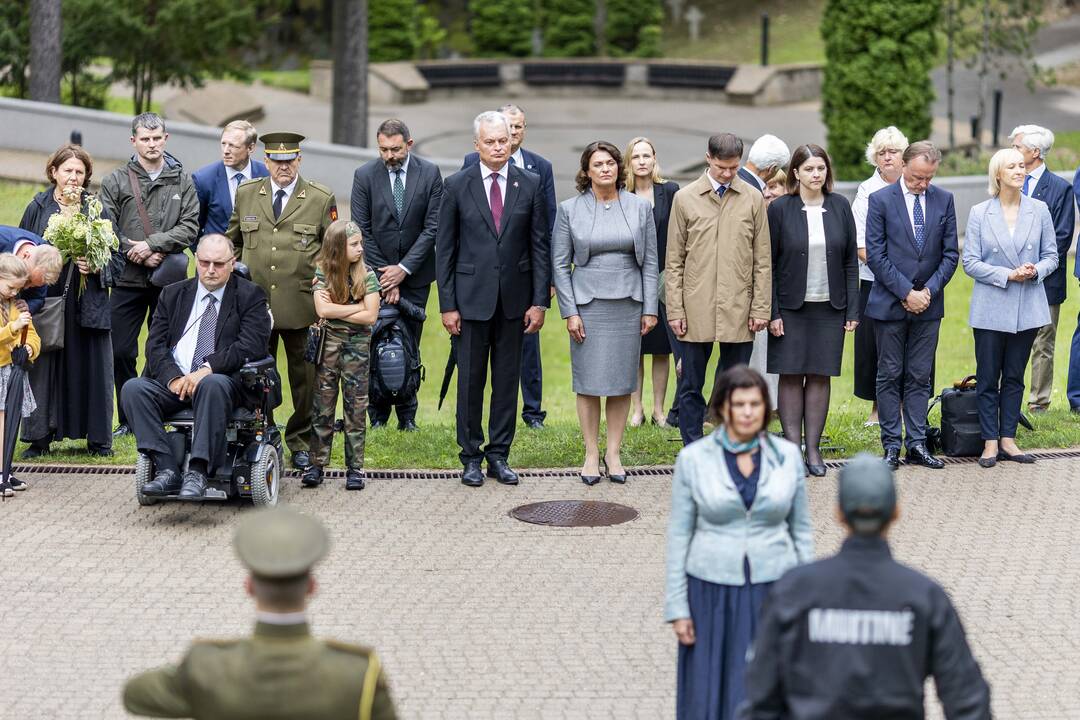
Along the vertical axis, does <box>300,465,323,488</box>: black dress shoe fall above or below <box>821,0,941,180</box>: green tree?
below

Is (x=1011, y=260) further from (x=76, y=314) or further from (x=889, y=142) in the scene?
(x=76, y=314)

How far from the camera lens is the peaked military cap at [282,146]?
11562 millimetres

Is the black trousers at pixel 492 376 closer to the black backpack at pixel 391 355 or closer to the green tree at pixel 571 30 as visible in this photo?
the black backpack at pixel 391 355

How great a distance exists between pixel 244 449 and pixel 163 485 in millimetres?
578

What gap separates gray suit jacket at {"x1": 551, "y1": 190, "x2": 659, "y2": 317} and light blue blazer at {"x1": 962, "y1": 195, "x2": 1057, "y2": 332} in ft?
7.91

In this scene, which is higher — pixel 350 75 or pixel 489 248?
pixel 350 75

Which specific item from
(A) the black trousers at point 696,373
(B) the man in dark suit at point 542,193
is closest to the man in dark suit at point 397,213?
(B) the man in dark suit at point 542,193

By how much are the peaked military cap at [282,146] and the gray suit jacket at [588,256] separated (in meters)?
1.92

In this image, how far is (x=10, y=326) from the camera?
1079 centimetres

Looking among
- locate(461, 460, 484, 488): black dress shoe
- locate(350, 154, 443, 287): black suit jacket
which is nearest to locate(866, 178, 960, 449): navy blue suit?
locate(461, 460, 484, 488): black dress shoe

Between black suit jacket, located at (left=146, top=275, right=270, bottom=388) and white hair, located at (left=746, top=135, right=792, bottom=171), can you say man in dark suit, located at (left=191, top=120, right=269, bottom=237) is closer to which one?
black suit jacket, located at (left=146, top=275, right=270, bottom=388)

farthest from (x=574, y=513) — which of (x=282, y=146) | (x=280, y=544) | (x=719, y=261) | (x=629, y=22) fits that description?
(x=629, y=22)

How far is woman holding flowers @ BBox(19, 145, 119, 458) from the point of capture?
448 inches

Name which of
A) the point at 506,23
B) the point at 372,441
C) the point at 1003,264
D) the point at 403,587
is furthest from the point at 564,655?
the point at 506,23
